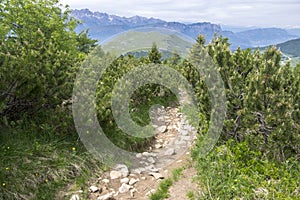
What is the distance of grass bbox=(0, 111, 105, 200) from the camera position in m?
Result: 5.29

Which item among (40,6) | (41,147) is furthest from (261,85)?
(40,6)

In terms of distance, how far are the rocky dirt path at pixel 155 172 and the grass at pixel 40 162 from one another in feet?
1.55

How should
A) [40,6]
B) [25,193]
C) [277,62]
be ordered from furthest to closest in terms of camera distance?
[40,6] < [277,62] < [25,193]

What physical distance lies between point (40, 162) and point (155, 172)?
2749 mm

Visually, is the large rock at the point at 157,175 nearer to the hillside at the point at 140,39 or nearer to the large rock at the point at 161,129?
the large rock at the point at 161,129

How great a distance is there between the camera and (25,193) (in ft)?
17.1

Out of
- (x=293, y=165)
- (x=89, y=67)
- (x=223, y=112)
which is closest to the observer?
(x=293, y=165)

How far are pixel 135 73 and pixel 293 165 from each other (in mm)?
6023

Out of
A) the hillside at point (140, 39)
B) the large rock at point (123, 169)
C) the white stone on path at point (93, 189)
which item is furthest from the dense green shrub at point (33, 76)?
the white stone on path at point (93, 189)

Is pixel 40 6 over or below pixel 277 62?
over

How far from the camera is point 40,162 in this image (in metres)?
5.78

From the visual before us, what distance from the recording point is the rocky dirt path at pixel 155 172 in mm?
5781

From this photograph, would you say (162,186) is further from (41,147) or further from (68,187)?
(41,147)

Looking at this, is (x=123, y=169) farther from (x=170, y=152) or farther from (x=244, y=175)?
(x=244, y=175)
